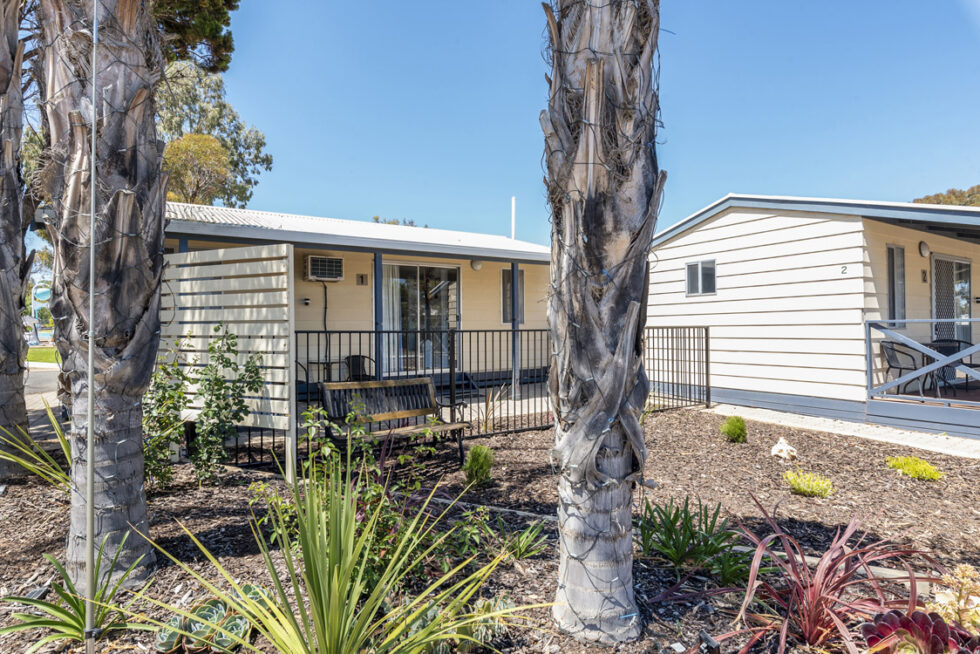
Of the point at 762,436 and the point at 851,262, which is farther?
the point at 851,262

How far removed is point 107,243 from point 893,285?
10.7 meters

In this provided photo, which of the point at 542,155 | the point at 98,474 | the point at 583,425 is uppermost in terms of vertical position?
the point at 542,155

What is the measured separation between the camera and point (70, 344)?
2.54 m

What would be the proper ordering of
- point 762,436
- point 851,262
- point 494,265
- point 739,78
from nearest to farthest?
point 762,436
point 851,262
point 739,78
point 494,265

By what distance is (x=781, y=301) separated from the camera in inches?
348

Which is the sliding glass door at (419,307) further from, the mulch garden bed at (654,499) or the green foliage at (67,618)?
the green foliage at (67,618)

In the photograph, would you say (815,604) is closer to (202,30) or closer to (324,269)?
(202,30)

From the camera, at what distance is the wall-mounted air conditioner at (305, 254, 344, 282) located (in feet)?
33.1

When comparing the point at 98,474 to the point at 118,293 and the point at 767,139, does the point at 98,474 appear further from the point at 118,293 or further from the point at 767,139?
the point at 767,139

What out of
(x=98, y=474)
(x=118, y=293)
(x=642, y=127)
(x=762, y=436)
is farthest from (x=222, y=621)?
(x=762, y=436)

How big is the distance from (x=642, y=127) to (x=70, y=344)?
9.52 feet

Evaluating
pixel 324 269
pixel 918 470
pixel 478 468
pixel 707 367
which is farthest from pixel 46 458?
pixel 707 367

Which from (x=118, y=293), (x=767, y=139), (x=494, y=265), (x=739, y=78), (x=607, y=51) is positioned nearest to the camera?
(x=607, y=51)

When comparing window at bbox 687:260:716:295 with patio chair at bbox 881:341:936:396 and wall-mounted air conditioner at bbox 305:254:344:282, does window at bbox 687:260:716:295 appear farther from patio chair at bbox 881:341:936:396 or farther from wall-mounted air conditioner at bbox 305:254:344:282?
wall-mounted air conditioner at bbox 305:254:344:282
